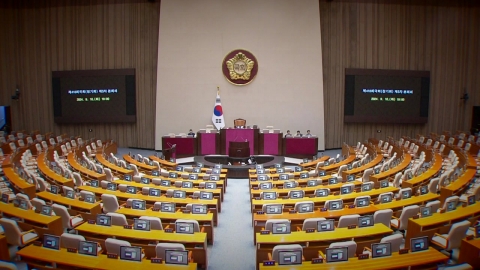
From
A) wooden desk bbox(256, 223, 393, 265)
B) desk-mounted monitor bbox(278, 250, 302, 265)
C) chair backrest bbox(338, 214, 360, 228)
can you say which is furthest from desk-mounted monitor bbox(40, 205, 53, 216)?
chair backrest bbox(338, 214, 360, 228)

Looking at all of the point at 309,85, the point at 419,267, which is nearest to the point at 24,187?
the point at 419,267

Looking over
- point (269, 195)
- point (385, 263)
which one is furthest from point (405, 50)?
point (385, 263)

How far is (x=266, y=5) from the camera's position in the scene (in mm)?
18922

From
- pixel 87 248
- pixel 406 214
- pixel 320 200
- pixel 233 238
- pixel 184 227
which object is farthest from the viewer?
pixel 320 200

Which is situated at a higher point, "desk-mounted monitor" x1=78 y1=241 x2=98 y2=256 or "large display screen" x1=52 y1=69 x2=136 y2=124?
"large display screen" x1=52 y1=69 x2=136 y2=124

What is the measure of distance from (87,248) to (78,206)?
2631 mm

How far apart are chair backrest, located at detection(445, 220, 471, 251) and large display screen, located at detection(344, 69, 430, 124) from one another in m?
14.6

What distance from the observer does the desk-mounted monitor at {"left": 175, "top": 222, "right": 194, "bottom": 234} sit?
234 inches

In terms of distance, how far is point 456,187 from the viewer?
8.20 meters

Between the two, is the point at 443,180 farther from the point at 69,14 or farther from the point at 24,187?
the point at 69,14

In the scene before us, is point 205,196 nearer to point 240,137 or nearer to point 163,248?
point 163,248

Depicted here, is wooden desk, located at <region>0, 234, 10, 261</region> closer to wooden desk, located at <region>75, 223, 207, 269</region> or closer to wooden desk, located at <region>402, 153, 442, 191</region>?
wooden desk, located at <region>75, 223, 207, 269</region>

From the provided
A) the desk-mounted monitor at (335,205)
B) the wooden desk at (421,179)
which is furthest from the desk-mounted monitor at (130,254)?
the wooden desk at (421,179)

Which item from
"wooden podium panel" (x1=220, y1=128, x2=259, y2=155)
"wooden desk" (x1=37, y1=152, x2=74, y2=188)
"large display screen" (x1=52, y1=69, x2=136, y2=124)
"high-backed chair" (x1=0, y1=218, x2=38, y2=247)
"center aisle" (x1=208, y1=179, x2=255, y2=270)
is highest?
"large display screen" (x1=52, y1=69, x2=136, y2=124)
